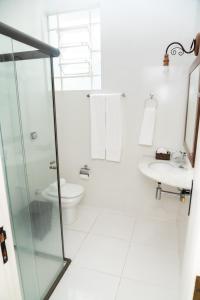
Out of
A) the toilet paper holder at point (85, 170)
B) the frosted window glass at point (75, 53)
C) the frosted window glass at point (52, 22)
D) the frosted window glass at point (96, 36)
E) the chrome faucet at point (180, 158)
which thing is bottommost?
the toilet paper holder at point (85, 170)

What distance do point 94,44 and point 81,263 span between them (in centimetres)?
241

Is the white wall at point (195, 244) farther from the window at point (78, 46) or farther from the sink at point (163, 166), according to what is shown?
the window at point (78, 46)

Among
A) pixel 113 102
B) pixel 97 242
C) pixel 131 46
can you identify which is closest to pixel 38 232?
pixel 97 242

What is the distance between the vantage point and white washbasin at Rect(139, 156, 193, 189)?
1.66 meters

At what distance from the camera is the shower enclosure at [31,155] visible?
125cm

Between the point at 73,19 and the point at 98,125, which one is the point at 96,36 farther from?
the point at 98,125

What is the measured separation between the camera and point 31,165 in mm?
1532

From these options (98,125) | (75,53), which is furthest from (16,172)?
(75,53)

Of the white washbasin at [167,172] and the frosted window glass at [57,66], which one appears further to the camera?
Result: the frosted window glass at [57,66]

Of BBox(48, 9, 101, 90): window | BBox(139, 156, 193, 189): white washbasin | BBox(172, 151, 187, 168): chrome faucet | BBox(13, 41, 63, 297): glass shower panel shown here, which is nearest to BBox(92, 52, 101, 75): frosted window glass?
BBox(48, 9, 101, 90): window

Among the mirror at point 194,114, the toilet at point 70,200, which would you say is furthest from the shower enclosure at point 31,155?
the mirror at point 194,114

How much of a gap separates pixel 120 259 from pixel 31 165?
4.06ft

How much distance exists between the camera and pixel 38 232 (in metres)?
1.57

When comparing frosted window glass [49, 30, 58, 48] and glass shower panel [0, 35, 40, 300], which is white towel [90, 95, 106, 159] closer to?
frosted window glass [49, 30, 58, 48]
